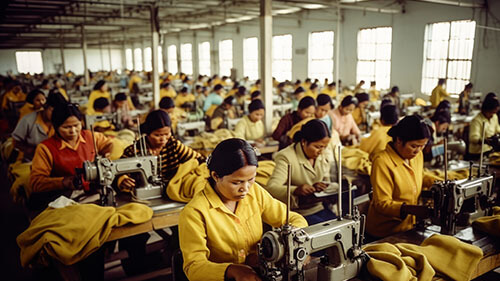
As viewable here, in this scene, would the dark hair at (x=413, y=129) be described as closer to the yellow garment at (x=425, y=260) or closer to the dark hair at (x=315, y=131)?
the dark hair at (x=315, y=131)

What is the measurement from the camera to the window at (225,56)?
68.0 feet

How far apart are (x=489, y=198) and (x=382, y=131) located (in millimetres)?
2233

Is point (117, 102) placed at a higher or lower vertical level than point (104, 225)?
higher

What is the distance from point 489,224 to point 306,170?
1.37 meters

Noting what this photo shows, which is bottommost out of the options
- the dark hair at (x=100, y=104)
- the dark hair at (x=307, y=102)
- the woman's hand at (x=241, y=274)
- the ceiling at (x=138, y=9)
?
the woman's hand at (x=241, y=274)

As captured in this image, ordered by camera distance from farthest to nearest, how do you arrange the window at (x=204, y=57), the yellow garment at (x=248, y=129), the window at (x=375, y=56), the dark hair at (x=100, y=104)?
the window at (x=204, y=57), the window at (x=375, y=56), the dark hair at (x=100, y=104), the yellow garment at (x=248, y=129)

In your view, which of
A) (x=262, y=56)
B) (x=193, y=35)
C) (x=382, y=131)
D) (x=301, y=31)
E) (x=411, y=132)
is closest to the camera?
(x=411, y=132)

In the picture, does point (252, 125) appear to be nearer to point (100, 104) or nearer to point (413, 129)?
point (100, 104)

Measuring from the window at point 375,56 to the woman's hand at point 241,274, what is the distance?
12799mm

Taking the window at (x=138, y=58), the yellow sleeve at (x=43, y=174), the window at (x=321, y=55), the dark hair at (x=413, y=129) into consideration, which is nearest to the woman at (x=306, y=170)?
the dark hair at (x=413, y=129)

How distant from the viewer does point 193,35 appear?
2305cm

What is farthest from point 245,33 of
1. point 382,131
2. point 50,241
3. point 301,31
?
point 50,241

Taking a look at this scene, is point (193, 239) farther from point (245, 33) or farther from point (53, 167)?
point (245, 33)

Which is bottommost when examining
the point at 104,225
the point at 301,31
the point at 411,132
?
the point at 104,225
